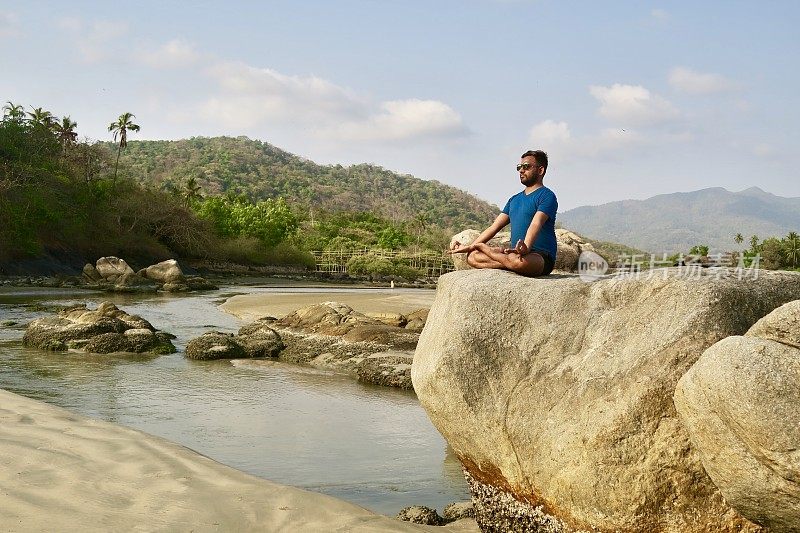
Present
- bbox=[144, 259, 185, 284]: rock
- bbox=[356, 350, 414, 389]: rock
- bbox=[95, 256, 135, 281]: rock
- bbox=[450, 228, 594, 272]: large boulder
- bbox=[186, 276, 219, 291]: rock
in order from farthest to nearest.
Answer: bbox=[144, 259, 185, 284]: rock → bbox=[95, 256, 135, 281]: rock → bbox=[186, 276, 219, 291]: rock → bbox=[356, 350, 414, 389]: rock → bbox=[450, 228, 594, 272]: large boulder

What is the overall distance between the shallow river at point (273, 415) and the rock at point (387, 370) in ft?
0.78

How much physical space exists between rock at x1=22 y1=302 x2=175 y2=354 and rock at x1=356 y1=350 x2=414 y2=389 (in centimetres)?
484

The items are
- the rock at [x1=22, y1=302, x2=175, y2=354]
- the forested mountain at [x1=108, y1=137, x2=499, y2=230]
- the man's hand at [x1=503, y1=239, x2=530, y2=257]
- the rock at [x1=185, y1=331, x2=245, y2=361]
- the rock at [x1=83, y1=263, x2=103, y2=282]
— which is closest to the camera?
the man's hand at [x1=503, y1=239, x2=530, y2=257]

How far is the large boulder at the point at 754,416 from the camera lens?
132 inches

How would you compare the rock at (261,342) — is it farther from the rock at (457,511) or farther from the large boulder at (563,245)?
the rock at (457,511)

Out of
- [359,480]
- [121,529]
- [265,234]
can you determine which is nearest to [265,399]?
[359,480]

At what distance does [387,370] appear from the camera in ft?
42.0

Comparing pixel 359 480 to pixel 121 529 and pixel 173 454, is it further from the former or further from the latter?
pixel 121 529

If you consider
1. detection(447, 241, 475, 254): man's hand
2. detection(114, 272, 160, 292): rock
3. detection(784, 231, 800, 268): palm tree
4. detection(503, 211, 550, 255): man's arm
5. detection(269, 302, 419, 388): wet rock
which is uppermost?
detection(784, 231, 800, 268): palm tree

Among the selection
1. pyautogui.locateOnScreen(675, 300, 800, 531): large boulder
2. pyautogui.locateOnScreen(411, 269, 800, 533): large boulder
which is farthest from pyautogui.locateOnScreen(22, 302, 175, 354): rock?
pyautogui.locateOnScreen(675, 300, 800, 531): large boulder

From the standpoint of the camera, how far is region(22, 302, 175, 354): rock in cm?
1521

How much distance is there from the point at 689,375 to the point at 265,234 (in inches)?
2744

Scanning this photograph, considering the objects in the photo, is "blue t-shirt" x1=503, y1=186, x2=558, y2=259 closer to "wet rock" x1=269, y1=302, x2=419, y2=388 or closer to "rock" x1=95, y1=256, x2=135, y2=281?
"wet rock" x1=269, y1=302, x2=419, y2=388

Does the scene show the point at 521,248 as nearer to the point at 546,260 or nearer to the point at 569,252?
the point at 546,260
